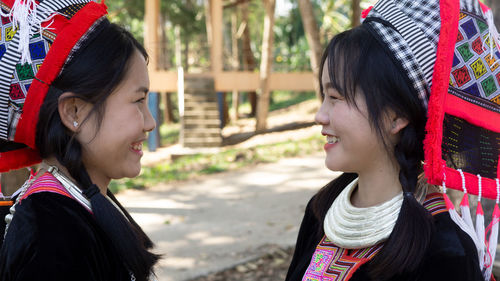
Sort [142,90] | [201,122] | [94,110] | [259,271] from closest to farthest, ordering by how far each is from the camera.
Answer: [94,110], [142,90], [259,271], [201,122]

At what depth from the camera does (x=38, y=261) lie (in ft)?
4.68

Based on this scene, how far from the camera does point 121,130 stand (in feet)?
5.65

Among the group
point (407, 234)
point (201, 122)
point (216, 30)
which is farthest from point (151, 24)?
point (407, 234)

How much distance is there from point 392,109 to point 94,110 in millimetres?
981

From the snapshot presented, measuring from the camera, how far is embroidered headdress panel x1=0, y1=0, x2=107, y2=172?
1581 millimetres

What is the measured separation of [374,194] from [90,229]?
0.98 metres

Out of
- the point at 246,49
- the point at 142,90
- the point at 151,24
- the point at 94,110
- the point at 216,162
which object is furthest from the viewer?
the point at 246,49

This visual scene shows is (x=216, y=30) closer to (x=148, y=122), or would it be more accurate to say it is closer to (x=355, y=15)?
(x=355, y=15)

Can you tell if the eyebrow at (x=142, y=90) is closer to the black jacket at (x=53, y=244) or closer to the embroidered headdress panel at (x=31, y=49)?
the embroidered headdress panel at (x=31, y=49)

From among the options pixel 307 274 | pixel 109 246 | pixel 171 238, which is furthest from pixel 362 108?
pixel 171 238

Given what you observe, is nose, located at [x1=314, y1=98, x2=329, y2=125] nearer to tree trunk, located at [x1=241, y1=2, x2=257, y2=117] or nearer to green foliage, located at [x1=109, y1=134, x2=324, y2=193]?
green foliage, located at [x1=109, y1=134, x2=324, y2=193]

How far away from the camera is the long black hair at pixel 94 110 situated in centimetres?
162

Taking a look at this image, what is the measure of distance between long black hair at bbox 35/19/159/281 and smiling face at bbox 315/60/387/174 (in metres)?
0.71

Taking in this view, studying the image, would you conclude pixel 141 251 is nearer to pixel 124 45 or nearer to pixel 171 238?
pixel 124 45
